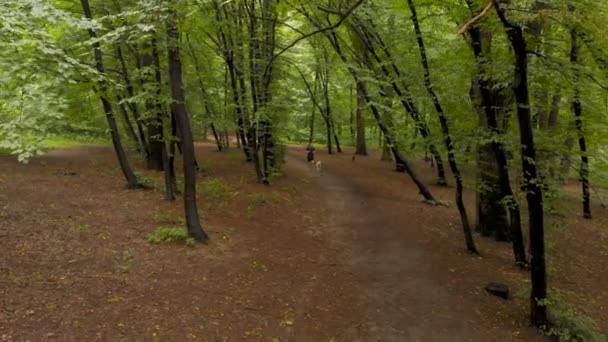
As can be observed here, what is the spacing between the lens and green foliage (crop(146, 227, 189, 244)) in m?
9.36

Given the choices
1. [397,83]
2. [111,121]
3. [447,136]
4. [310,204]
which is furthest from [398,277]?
[111,121]

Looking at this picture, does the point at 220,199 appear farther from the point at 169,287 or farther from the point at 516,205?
the point at 516,205

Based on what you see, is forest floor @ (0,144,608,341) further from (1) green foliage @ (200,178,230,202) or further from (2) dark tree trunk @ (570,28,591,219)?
(2) dark tree trunk @ (570,28,591,219)

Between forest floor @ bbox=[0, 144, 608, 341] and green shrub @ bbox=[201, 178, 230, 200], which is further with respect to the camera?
green shrub @ bbox=[201, 178, 230, 200]

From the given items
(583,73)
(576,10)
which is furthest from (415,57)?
(576,10)

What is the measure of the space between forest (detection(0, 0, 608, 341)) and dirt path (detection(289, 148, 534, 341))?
0.20 ft

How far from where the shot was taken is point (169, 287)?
24.3 feet

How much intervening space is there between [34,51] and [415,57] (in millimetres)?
9648

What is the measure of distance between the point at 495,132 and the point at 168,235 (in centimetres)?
743

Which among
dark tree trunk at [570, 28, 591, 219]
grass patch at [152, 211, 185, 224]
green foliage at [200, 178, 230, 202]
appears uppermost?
dark tree trunk at [570, 28, 591, 219]

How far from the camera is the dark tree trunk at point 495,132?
8.29m

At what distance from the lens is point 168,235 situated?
31.5 ft

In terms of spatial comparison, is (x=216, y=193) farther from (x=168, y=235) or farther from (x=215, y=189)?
(x=168, y=235)

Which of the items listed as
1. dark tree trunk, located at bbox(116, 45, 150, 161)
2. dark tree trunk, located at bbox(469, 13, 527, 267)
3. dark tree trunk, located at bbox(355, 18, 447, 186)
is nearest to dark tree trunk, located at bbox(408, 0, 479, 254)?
dark tree trunk, located at bbox(355, 18, 447, 186)
